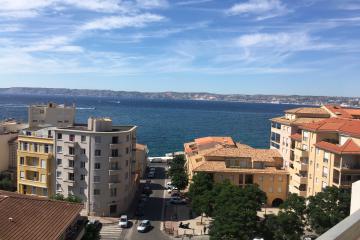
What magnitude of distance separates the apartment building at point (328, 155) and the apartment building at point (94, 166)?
27.2 metres

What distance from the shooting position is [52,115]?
271ft

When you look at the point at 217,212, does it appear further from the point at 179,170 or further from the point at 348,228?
the point at 348,228

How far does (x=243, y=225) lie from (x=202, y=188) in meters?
16.5

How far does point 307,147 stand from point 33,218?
46.8 metres

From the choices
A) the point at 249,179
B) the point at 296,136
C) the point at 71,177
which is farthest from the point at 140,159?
the point at 296,136

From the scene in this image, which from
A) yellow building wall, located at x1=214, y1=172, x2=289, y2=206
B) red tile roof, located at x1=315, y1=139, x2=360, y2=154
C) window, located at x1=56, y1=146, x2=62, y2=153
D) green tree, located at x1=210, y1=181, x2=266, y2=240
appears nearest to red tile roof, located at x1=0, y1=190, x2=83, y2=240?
green tree, located at x1=210, y1=181, x2=266, y2=240

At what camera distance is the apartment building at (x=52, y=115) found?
82.2 m

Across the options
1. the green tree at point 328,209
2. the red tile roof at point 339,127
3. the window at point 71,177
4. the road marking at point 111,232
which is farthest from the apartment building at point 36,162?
the red tile roof at point 339,127

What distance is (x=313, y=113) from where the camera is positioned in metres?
77.6

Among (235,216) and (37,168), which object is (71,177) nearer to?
(37,168)

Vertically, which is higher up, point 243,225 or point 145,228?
point 243,225

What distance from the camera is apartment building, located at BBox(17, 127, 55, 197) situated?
64812mm

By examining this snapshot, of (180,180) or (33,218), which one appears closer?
(33,218)

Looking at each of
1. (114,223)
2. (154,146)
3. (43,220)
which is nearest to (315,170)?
(114,223)
